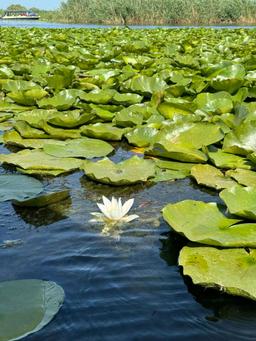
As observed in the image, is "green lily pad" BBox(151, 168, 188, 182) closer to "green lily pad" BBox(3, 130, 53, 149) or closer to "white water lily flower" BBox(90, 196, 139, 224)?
"white water lily flower" BBox(90, 196, 139, 224)

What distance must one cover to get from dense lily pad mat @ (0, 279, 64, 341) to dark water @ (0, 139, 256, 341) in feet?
0.14

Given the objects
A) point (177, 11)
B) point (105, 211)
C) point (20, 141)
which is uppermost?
point (105, 211)

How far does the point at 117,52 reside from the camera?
6.83 m

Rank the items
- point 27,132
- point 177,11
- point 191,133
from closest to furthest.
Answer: point 191,133 < point 27,132 < point 177,11

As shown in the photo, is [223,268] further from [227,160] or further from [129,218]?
[227,160]

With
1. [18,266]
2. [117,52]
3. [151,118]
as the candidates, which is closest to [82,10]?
[117,52]

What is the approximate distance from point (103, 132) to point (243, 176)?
39.0 inches

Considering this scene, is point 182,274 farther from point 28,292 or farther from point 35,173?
point 35,173

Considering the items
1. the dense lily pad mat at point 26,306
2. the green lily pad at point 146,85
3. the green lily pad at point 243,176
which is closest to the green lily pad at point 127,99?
the green lily pad at point 146,85

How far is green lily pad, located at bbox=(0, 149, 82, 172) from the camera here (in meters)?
2.50

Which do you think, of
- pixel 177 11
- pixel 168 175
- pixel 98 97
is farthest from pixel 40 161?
pixel 177 11

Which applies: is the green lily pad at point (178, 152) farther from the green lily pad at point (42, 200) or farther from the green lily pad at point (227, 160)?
the green lily pad at point (42, 200)

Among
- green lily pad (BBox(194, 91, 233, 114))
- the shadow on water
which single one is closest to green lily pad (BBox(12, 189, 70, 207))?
the shadow on water

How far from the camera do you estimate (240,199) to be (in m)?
1.80
